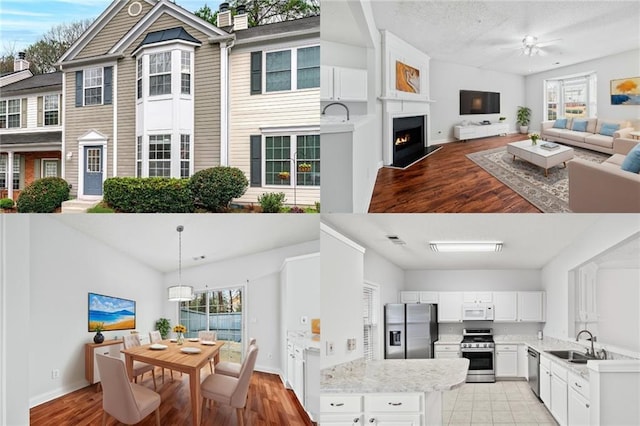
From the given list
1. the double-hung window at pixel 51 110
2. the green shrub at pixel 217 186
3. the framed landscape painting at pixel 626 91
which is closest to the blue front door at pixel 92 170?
the double-hung window at pixel 51 110

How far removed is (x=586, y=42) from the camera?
287 centimetres

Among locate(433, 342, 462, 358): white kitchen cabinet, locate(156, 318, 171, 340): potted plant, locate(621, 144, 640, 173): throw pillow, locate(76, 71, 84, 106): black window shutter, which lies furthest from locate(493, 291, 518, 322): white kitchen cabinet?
locate(76, 71, 84, 106): black window shutter

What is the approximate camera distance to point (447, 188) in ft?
10.2

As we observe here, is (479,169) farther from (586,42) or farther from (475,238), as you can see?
(586,42)

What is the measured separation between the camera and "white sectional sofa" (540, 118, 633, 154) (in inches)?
115

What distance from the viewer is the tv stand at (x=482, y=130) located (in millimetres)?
2945

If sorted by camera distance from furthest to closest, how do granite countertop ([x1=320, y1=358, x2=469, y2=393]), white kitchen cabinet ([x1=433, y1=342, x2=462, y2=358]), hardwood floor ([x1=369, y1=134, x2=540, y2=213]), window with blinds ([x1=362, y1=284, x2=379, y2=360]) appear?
white kitchen cabinet ([x1=433, y1=342, x2=462, y2=358]), window with blinds ([x1=362, y1=284, x2=379, y2=360]), granite countertop ([x1=320, y1=358, x2=469, y2=393]), hardwood floor ([x1=369, y1=134, x2=540, y2=213])

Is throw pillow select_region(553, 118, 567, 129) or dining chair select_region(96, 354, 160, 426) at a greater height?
throw pillow select_region(553, 118, 567, 129)

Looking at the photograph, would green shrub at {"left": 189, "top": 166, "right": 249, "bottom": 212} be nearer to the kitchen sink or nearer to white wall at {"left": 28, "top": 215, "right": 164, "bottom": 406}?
white wall at {"left": 28, "top": 215, "right": 164, "bottom": 406}

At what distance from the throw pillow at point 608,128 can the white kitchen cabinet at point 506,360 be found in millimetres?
1451

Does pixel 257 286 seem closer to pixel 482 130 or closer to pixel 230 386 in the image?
pixel 230 386

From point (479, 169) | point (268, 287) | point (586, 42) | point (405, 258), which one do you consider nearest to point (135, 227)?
point (268, 287)

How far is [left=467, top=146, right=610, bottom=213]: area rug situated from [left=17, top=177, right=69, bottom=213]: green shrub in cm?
226

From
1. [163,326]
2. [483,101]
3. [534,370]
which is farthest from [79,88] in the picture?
[534,370]
